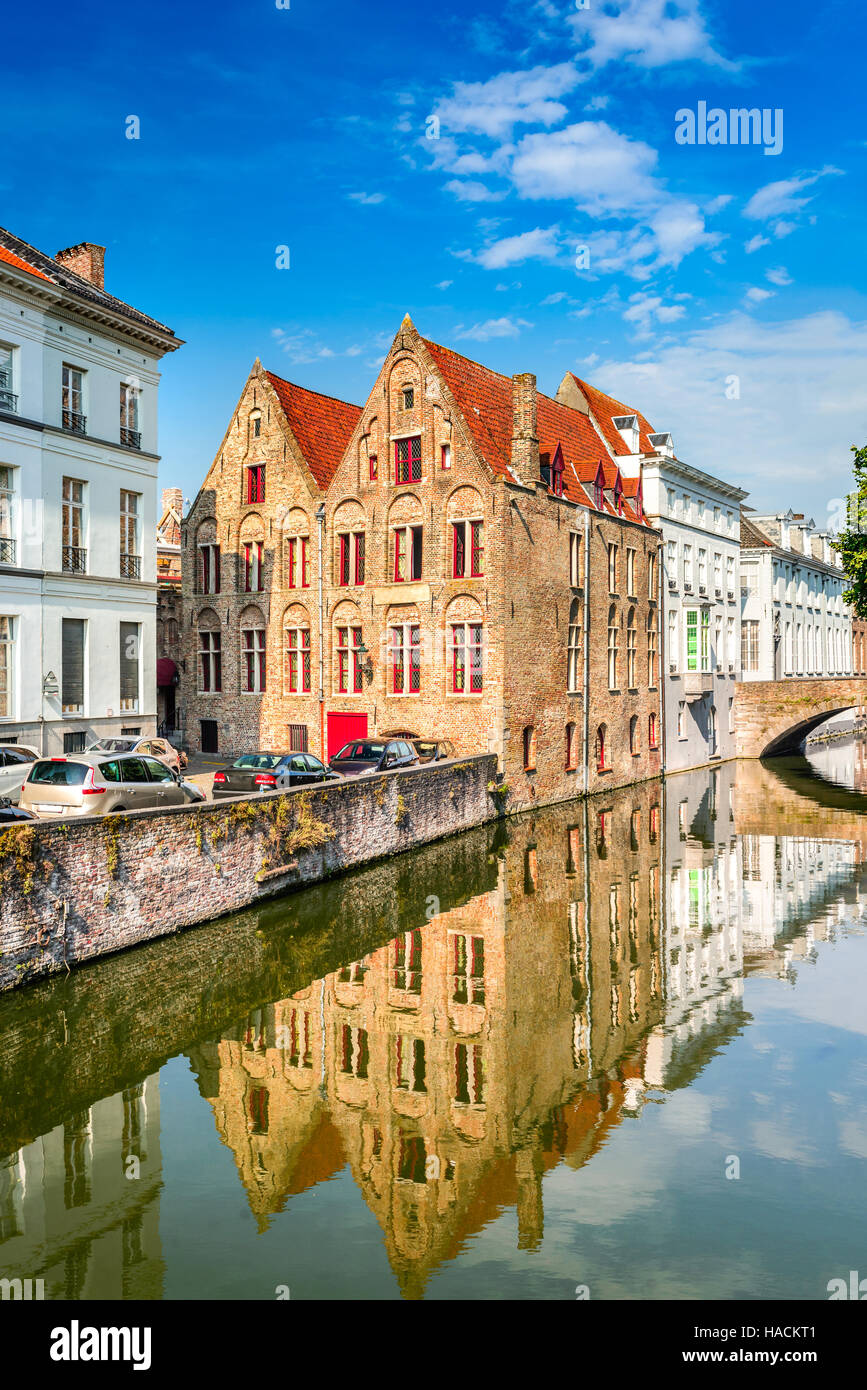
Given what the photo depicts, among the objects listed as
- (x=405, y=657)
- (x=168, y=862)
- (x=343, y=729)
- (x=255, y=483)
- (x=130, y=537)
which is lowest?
(x=168, y=862)

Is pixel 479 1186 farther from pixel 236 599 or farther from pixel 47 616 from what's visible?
pixel 236 599

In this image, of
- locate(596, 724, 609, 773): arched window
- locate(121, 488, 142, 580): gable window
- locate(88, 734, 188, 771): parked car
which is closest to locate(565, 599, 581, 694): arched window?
locate(596, 724, 609, 773): arched window

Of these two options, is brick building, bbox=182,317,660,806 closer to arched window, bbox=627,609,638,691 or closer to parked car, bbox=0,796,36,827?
arched window, bbox=627,609,638,691

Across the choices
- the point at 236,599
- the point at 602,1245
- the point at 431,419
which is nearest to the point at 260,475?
the point at 236,599

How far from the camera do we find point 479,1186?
984 centimetres

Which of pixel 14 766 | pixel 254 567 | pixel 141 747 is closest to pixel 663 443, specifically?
pixel 254 567

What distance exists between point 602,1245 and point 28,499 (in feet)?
76.9

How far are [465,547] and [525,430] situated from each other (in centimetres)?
445

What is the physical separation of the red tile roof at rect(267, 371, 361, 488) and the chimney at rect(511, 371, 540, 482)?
26.7 feet

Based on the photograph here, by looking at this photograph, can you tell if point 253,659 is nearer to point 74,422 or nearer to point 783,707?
point 74,422

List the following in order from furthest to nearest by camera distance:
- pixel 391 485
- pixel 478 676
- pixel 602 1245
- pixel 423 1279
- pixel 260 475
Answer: pixel 260 475
pixel 391 485
pixel 478 676
pixel 602 1245
pixel 423 1279

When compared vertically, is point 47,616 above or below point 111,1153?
above

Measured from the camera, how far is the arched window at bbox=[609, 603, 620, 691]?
41.2m

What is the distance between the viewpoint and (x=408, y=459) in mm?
34906
